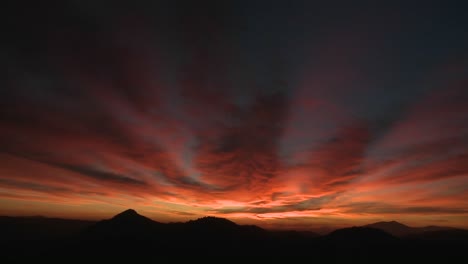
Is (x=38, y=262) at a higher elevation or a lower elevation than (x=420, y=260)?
lower

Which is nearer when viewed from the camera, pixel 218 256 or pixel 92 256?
pixel 218 256

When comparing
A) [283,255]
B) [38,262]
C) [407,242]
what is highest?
[407,242]

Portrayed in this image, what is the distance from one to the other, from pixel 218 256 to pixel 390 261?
112m

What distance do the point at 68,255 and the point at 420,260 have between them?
248 meters

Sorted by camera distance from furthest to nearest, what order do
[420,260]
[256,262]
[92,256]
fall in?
[92,256], [256,262], [420,260]

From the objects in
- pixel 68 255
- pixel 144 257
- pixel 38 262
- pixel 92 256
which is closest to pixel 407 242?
pixel 144 257

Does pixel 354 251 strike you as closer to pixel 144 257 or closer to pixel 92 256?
pixel 144 257

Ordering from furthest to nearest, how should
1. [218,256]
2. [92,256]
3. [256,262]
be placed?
[92,256] → [218,256] → [256,262]

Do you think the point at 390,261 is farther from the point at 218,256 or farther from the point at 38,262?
the point at 38,262

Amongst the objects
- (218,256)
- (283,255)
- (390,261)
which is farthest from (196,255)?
(390,261)

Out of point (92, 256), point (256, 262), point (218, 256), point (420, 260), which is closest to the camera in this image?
point (420, 260)

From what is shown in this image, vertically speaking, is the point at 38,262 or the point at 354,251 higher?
the point at 354,251

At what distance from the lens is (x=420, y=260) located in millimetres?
121625

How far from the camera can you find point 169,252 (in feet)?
638
